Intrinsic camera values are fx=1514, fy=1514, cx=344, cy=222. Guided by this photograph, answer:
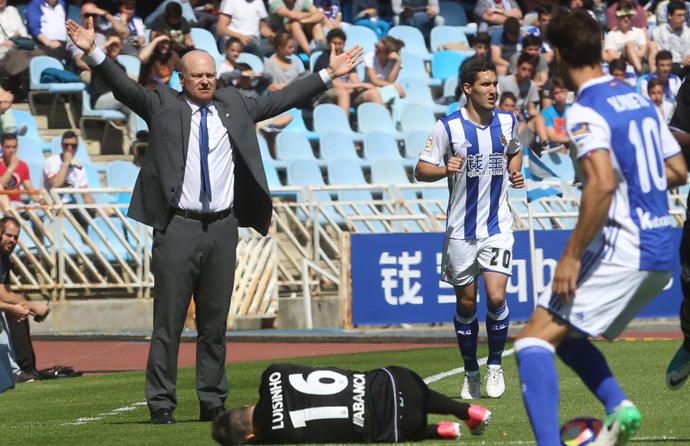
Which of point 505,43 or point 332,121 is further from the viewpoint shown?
point 505,43

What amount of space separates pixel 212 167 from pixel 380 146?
1263 cm

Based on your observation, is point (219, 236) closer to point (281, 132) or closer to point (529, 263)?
point (529, 263)

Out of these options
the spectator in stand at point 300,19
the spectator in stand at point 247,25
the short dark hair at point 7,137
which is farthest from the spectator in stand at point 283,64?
the short dark hair at point 7,137

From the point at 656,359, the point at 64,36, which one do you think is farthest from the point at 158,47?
the point at 656,359

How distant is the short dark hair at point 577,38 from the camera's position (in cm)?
680

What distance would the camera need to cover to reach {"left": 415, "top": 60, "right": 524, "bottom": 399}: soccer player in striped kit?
11.0 metres

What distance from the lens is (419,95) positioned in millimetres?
24203

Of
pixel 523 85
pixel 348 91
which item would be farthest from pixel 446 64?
pixel 348 91

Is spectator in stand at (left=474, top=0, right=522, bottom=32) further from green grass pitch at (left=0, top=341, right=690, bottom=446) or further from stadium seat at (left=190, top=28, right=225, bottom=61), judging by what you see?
green grass pitch at (left=0, top=341, right=690, bottom=446)

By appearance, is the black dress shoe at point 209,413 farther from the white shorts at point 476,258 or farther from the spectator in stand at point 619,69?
the spectator in stand at point 619,69

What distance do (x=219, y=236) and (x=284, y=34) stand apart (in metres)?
12.8

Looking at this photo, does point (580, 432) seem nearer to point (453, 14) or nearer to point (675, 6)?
point (675, 6)

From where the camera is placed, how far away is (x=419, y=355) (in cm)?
1534

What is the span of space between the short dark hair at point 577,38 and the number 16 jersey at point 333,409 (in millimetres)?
2130
